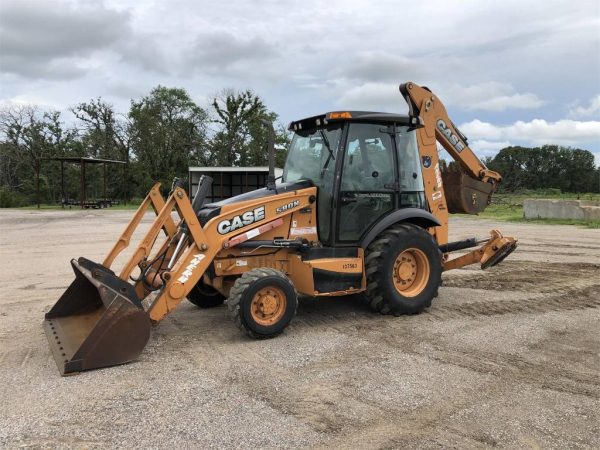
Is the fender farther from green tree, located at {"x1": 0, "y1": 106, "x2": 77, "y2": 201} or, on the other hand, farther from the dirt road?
green tree, located at {"x1": 0, "y1": 106, "x2": 77, "y2": 201}

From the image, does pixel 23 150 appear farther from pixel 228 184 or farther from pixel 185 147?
pixel 228 184

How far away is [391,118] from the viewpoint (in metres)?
6.38

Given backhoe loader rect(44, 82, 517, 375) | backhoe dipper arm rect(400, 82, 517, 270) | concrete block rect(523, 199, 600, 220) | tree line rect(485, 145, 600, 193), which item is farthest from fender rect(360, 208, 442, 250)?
tree line rect(485, 145, 600, 193)

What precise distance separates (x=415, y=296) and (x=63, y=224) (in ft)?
65.2

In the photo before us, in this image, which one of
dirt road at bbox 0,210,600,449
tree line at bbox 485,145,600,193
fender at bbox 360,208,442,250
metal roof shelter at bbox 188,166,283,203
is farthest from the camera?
tree line at bbox 485,145,600,193

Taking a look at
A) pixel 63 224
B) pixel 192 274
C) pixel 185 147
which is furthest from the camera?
pixel 185 147

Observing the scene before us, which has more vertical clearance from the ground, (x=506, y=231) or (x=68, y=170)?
(x=68, y=170)

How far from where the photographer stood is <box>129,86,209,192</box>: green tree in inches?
1813

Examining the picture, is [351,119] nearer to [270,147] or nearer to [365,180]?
[365,180]

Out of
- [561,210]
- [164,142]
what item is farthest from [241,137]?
[561,210]

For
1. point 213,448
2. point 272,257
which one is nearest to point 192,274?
point 272,257

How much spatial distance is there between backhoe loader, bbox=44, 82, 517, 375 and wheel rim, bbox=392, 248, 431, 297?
1cm

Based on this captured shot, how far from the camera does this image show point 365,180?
6195mm

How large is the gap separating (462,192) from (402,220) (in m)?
1.66
